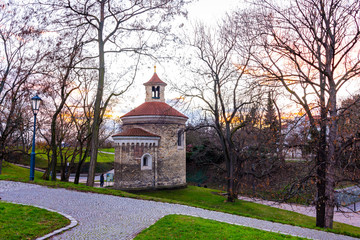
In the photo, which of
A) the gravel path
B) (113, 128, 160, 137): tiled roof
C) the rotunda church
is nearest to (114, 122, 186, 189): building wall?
the rotunda church

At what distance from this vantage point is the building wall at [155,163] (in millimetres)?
22625

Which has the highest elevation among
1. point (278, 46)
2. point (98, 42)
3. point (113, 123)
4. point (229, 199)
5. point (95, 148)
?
point (98, 42)

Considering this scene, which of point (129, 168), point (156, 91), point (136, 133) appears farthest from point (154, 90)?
point (129, 168)

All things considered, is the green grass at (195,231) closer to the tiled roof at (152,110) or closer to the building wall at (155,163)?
the building wall at (155,163)

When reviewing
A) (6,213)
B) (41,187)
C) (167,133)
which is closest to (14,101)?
(41,187)

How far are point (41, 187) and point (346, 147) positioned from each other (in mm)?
12484

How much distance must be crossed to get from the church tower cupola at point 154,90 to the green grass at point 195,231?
69.8 ft

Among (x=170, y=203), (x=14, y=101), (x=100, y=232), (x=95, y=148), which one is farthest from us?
(x=14, y=101)

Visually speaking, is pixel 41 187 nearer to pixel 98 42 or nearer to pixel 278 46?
pixel 98 42

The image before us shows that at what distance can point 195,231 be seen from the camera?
6.81 m

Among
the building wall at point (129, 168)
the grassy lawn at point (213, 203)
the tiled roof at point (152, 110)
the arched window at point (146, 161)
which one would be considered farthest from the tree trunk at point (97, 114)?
the tiled roof at point (152, 110)

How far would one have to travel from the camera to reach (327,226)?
10.4 metres

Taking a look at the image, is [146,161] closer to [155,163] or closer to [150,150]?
[155,163]

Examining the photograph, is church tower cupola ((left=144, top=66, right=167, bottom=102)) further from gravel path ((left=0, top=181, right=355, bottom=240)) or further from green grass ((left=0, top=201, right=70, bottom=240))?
green grass ((left=0, top=201, right=70, bottom=240))
